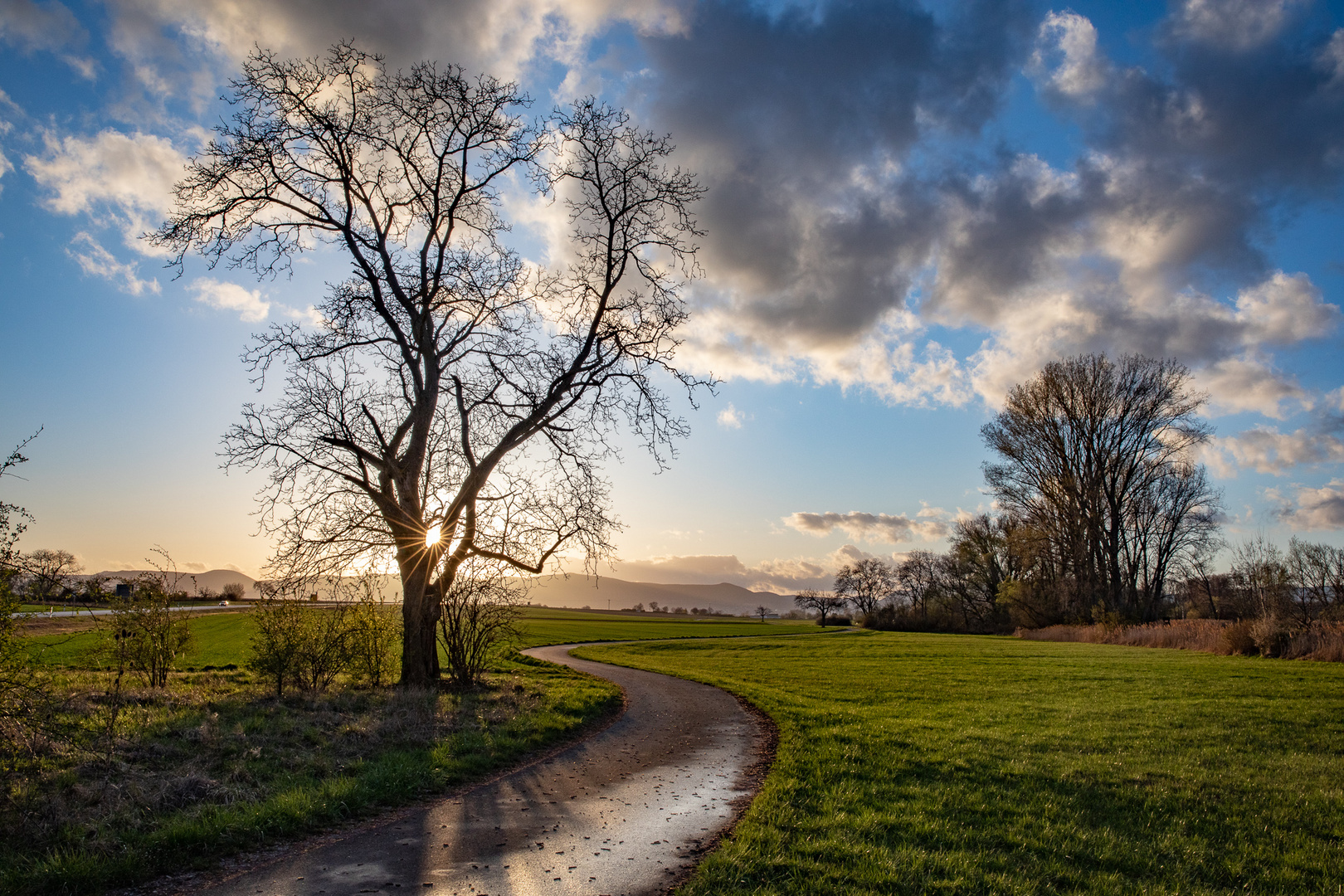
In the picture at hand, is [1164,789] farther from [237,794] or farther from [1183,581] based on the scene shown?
[1183,581]

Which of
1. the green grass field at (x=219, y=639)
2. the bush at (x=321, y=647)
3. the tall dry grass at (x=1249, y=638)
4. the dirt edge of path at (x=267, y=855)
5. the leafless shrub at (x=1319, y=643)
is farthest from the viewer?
the tall dry grass at (x=1249, y=638)

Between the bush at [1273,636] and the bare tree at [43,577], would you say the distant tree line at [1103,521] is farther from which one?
the bare tree at [43,577]

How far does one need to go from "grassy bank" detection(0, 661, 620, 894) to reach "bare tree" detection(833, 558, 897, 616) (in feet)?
257

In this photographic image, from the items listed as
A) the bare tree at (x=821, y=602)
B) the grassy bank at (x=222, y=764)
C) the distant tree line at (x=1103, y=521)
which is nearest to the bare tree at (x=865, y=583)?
the bare tree at (x=821, y=602)

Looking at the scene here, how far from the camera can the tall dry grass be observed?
75.4ft

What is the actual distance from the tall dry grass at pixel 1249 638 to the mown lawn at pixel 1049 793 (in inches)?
355

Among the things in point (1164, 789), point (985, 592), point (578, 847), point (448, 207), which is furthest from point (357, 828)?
point (985, 592)

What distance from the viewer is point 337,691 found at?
12.9m

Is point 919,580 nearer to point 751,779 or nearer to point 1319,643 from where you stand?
point 1319,643

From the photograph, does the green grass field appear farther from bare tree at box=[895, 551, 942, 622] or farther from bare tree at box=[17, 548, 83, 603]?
bare tree at box=[895, 551, 942, 622]

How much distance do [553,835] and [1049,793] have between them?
19.1 feet

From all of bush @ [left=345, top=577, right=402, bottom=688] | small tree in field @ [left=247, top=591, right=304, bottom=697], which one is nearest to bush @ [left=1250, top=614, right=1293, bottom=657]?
bush @ [left=345, top=577, right=402, bottom=688]

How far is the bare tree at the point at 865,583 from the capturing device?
8369 cm

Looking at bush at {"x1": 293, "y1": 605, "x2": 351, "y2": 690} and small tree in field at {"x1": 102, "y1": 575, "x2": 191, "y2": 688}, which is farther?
bush at {"x1": 293, "y1": 605, "x2": 351, "y2": 690}
